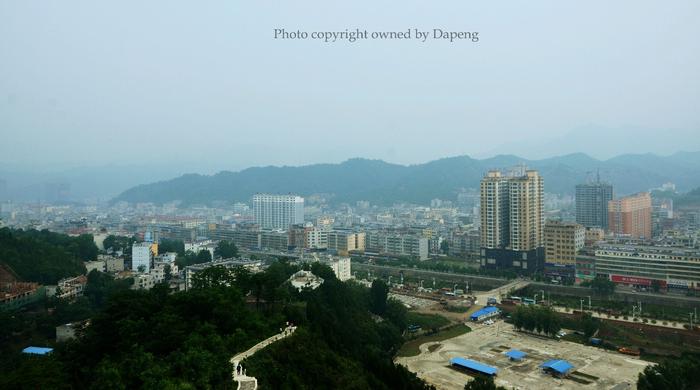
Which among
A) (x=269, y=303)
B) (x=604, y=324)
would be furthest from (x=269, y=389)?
(x=604, y=324)

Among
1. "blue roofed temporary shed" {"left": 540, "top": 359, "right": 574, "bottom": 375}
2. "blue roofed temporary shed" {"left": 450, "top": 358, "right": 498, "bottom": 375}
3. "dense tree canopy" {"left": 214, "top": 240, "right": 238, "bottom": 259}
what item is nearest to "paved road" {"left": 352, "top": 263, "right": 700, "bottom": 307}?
"dense tree canopy" {"left": 214, "top": 240, "right": 238, "bottom": 259}

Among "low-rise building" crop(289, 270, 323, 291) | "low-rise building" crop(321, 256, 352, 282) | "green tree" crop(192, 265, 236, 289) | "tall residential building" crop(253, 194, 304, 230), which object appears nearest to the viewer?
"green tree" crop(192, 265, 236, 289)

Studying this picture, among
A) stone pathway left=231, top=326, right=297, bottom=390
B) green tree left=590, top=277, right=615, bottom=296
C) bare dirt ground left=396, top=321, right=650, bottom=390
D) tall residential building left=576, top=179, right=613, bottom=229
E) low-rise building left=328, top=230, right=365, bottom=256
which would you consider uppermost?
tall residential building left=576, top=179, right=613, bottom=229

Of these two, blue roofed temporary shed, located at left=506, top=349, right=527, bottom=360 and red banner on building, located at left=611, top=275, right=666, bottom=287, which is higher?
red banner on building, located at left=611, top=275, right=666, bottom=287

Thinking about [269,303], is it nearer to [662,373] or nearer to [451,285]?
[662,373]

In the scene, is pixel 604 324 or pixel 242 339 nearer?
pixel 242 339

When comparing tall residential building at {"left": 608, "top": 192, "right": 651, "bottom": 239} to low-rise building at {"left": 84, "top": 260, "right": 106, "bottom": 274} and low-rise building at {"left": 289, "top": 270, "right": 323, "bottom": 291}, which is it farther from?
low-rise building at {"left": 84, "top": 260, "right": 106, "bottom": 274}

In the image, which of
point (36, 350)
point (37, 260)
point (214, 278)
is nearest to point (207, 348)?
point (214, 278)

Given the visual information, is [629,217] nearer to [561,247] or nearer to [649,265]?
[561,247]
